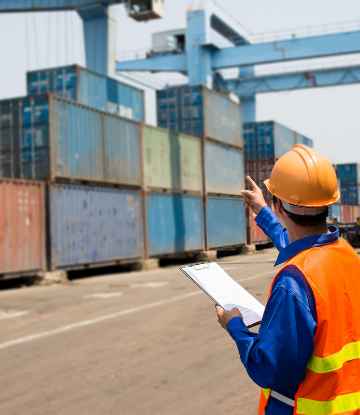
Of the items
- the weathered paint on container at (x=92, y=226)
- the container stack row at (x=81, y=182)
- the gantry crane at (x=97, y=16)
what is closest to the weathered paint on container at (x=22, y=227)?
the container stack row at (x=81, y=182)

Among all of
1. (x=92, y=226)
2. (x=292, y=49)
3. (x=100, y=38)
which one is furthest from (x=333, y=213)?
(x=292, y=49)

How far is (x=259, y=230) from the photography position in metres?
2.38

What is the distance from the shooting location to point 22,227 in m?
16.8

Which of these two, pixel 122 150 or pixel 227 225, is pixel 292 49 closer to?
pixel 122 150

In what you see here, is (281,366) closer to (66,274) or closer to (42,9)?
(66,274)

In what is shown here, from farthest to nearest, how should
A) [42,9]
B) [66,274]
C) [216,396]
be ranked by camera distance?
1. [42,9]
2. [66,274]
3. [216,396]

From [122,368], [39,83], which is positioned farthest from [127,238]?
[122,368]

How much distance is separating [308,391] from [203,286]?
1.50 ft

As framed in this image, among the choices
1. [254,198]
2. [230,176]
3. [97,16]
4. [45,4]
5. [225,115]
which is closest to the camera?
[254,198]

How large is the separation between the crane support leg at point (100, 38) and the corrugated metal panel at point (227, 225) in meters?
26.9

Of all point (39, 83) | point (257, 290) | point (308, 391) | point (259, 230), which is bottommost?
point (308, 391)

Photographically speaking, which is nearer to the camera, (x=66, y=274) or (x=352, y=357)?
(x=352, y=357)

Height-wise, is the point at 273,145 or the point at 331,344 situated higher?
the point at 273,145

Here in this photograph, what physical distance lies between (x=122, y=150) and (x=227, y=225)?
1875 cm
